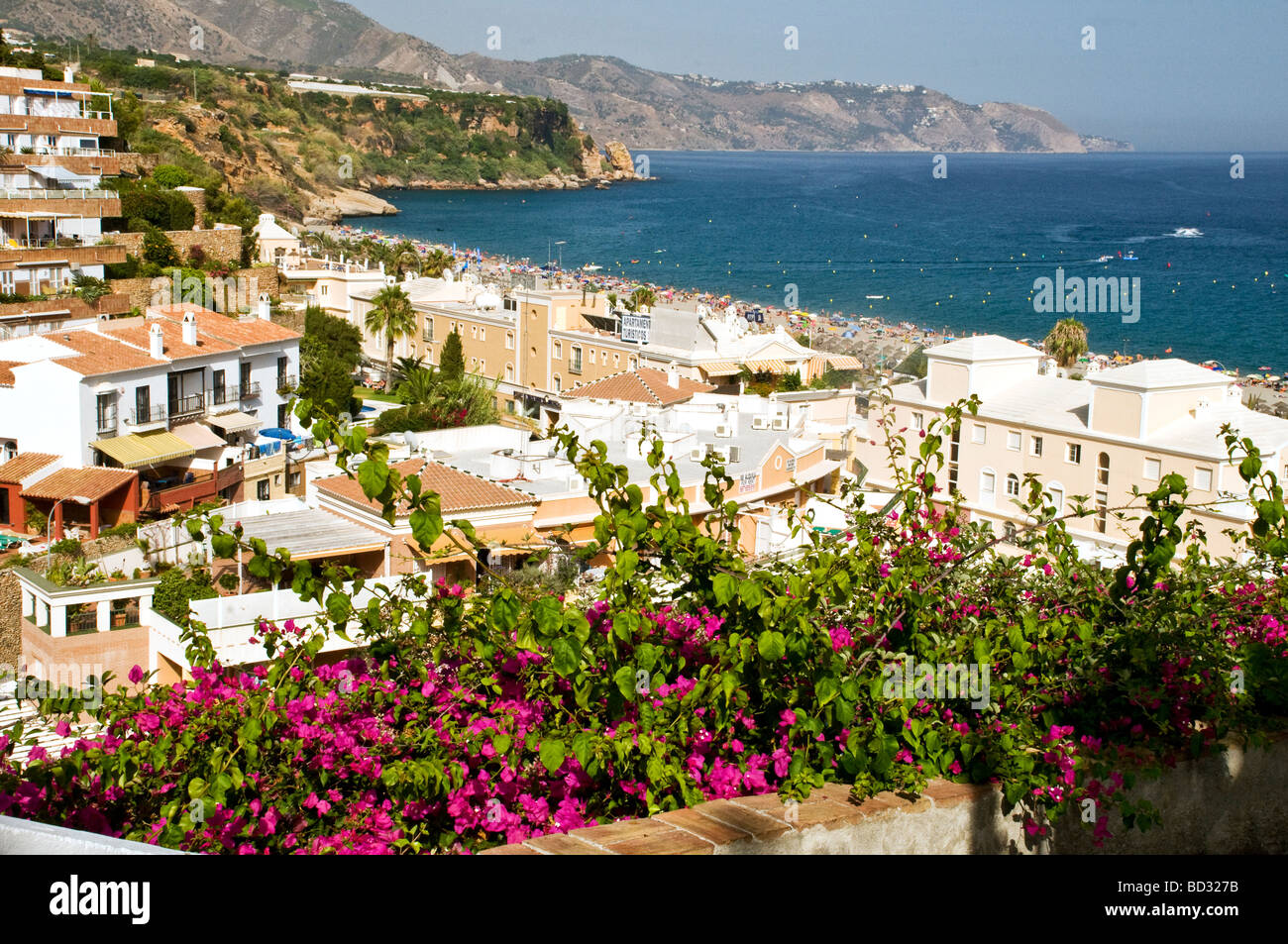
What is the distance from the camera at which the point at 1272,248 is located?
11500 centimetres

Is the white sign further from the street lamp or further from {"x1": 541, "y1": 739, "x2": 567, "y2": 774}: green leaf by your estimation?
{"x1": 541, "y1": 739, "x2": 567, "y2": 774}: green leaf

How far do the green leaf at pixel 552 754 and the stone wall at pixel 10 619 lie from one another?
57.2ft

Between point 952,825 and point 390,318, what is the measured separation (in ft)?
128

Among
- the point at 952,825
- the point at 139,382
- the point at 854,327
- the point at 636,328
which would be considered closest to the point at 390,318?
the point at 636,328

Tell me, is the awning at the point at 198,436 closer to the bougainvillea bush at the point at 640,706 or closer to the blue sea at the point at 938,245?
the bougainvillea bush at the point at 640,706

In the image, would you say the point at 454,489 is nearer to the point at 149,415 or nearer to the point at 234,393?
the point at 149,415

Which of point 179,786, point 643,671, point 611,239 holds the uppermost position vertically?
point 611,239

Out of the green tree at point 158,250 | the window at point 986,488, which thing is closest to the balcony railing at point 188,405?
the green tree at point 158,250

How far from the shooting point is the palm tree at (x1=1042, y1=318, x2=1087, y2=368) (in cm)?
4375

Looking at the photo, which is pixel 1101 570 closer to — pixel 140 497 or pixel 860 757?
pixel 860 757

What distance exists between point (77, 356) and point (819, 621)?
73.0ft

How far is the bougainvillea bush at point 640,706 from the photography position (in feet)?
15.5

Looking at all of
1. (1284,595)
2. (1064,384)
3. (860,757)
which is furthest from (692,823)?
(1064,384)
